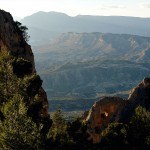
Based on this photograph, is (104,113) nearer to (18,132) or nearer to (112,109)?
(112,109)

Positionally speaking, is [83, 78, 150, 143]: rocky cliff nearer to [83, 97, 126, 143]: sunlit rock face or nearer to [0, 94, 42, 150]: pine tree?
[83, 97, 126, 143]: sunlit rock face

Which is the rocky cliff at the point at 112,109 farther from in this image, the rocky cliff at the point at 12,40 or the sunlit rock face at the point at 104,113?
the rocky cliff at the point at 12,40

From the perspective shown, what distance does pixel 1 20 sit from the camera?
102 meters

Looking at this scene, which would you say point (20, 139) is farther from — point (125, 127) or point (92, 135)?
point (92, 135)

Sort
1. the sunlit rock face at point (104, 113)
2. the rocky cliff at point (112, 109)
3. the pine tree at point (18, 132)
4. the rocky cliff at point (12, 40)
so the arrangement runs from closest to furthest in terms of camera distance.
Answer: the pine tree at point (18, 132) < the rocky cliff at point (12, 40) < the rocky cliff at point (112, 109) < the sunlit rock face at point (104, 113)

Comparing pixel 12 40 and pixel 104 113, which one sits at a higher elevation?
pixel 12 40

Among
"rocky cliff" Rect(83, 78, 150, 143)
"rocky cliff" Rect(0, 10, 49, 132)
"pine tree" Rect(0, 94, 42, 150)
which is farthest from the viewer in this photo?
"rocky cliff" Rect(83, 78, 150, 143)

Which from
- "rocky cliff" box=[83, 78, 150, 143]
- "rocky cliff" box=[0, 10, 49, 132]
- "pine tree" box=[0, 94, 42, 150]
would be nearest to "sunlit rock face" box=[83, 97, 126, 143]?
"rocky cliff" box=[83, 78, 150, 143]

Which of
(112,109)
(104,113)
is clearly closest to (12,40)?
(104,113)

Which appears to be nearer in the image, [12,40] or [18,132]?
[18,132]

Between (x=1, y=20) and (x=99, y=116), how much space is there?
37.2 m

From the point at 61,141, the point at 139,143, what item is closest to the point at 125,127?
the point at 139,143

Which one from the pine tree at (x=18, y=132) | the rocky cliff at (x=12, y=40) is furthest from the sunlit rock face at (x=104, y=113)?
the pine tree at (x=18, y=132)

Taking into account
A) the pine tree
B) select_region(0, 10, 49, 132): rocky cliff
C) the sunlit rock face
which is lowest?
the sunlit rock face
